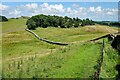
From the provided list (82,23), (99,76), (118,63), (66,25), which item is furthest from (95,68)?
(82,23)

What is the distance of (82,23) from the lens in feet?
582

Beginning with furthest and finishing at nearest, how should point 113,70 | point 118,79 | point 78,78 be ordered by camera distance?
point 113,70 → point 118,79 → point 78,78

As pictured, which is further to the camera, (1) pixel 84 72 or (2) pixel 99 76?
(1) pixel 84 72

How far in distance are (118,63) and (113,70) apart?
4.75 metres

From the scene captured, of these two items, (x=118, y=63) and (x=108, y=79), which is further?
(x=118, y=63)

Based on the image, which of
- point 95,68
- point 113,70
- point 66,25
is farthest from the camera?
point 66,25

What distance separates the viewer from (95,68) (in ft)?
88.8

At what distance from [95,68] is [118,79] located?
2.60 m

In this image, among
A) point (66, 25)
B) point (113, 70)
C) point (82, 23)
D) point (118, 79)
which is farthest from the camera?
point (82, 23)

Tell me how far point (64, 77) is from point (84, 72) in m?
2.16

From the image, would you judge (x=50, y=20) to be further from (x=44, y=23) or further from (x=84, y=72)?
(x=84, y=72)

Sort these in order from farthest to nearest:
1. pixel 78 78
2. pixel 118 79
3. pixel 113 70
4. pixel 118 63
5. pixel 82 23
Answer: pixel 82 23 < pixel 118 63 < pixel 113 70 < pixel 118 79 < pixel 78 78

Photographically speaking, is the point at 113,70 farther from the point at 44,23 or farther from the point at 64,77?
the point at 44,23

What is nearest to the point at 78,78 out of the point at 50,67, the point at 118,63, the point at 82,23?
the point at 50,67
